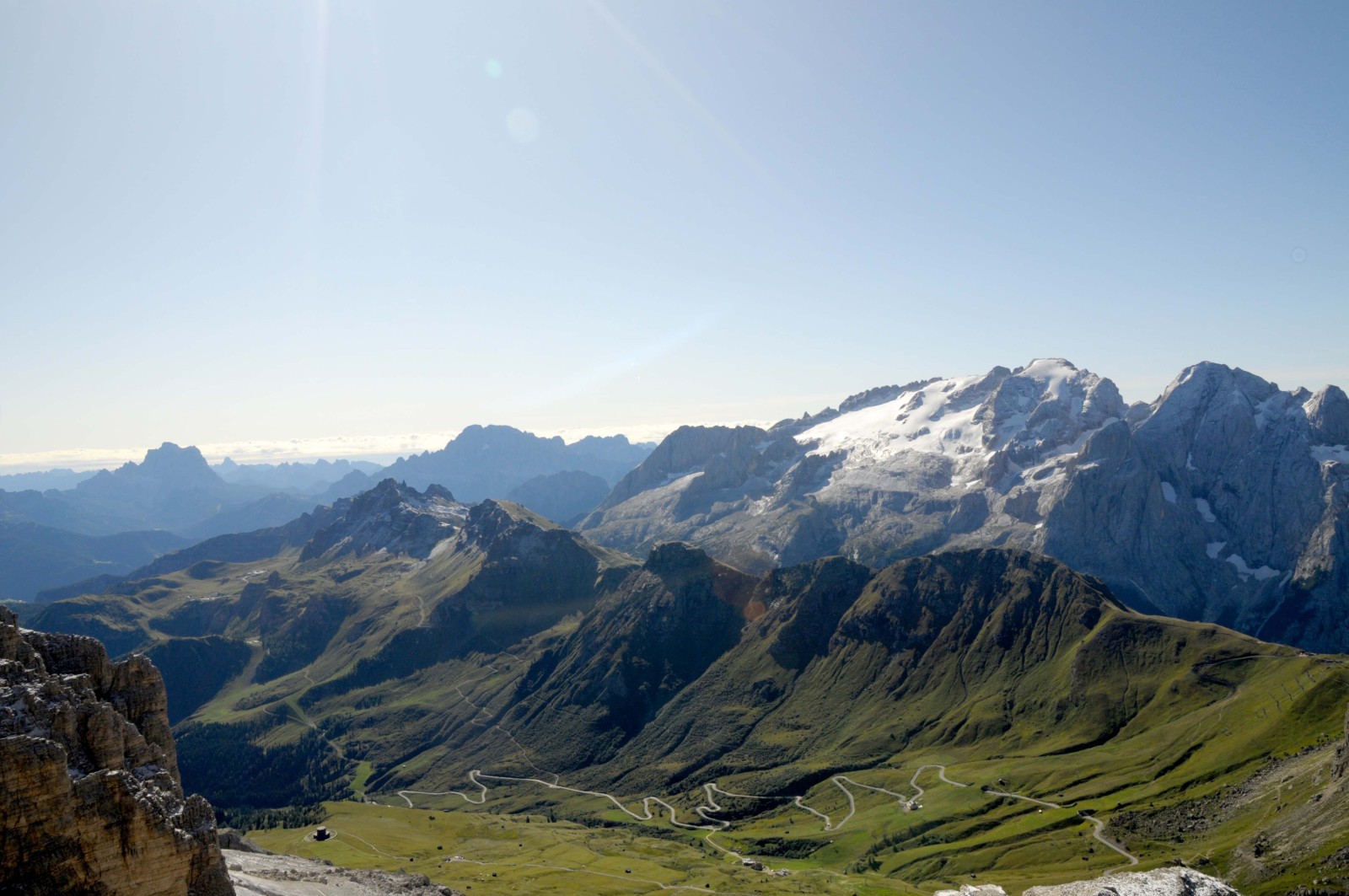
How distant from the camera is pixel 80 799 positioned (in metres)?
48.4

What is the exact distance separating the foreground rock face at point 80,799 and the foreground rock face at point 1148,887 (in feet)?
205

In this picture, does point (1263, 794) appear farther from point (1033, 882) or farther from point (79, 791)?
point (79, 791)

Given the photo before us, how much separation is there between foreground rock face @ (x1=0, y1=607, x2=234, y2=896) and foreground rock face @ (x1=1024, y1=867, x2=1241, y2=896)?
62.5 meters

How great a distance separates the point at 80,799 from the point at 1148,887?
253 feet

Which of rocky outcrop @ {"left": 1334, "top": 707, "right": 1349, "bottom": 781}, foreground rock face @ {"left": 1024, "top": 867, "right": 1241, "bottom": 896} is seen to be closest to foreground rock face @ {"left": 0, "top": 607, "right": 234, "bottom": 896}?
foreground rock face @ {"left": 1024, "top": 867, "right": 1241, "bottom": 896}

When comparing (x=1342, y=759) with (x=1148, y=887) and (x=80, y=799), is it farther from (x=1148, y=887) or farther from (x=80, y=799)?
(x=80, y=799)

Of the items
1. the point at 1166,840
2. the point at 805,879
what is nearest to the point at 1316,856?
the point at 1166,840

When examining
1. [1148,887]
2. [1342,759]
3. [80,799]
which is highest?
[80,799]

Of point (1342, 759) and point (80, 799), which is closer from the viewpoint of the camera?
point (80, 799)

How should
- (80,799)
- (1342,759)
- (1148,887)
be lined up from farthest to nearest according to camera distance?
(1342,759)
(1148,887)
(80,799)

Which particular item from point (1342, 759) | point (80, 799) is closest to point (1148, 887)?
point (80, 799)

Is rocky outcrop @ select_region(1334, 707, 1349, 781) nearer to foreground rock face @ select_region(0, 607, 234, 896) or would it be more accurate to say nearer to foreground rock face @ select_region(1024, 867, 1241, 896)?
foreground rock face @ select_region(1024, 867, 1241, 896)

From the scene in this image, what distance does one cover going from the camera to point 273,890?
279ft

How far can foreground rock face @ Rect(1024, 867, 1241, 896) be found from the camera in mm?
60875
